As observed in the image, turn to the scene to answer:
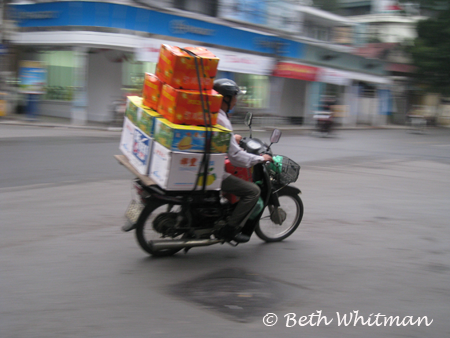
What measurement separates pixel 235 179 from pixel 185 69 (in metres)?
1.16

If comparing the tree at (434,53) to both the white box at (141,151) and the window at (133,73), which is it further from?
the white box at (141,151)

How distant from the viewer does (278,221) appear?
5.42 metres

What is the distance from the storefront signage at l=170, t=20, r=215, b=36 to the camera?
20.3m

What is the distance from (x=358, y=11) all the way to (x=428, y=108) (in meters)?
15.4

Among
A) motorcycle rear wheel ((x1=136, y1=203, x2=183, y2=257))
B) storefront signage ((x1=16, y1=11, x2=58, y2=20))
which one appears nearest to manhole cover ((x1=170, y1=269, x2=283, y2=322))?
motorcycle rear wheel ((x1=136, y1=203, x2=183, y2=257))

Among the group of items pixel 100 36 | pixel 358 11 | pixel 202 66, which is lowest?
pixel 202 66

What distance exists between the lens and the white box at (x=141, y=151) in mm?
4475

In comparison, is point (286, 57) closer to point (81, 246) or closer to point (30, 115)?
point (30, 115)

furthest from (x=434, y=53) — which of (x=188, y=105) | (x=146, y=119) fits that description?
(x=188, y=105)

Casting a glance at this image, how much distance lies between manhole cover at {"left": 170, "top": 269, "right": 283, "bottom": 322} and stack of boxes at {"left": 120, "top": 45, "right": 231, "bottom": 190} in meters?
0.83

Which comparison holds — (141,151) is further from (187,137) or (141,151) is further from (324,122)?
(324,122)

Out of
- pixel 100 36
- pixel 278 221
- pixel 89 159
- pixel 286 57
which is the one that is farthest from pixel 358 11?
pixel 278 221

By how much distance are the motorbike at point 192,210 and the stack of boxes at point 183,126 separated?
219 mm

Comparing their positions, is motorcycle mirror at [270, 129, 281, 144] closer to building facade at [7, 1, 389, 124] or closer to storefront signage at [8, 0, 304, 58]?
building facade at [7, 1, 389, 124]
